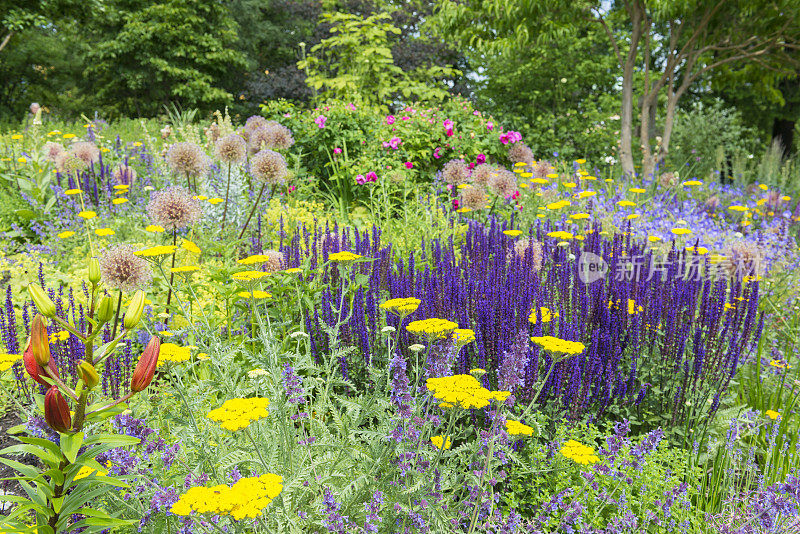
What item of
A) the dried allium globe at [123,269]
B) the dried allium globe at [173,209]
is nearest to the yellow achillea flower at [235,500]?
the dried allium globe at [123,269]

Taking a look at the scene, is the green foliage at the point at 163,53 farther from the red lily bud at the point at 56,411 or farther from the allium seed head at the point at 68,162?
the red lily bud at the point at 56,411

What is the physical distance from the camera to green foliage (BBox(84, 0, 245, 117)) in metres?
18.8

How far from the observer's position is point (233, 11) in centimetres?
2133

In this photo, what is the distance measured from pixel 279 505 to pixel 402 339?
1138mm

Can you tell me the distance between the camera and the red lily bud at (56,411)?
105 centimetres

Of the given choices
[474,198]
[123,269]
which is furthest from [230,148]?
[474,198]

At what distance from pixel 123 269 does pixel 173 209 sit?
25.0 inches

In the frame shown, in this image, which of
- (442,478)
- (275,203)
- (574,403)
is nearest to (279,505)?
(442,478)

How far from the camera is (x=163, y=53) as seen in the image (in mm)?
19672

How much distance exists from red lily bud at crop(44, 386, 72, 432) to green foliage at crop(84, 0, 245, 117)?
20311 millimetres

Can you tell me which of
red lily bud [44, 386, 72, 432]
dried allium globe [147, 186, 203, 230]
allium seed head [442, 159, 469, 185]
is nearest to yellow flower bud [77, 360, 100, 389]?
red lily bud [44, 386, 72, 432]

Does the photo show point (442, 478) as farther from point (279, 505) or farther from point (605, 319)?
point (605, 319)

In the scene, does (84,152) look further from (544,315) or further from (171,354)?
(544,315)

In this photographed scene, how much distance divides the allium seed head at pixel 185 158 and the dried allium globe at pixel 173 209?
810mm
